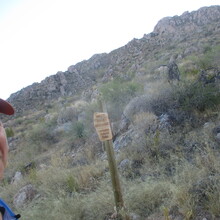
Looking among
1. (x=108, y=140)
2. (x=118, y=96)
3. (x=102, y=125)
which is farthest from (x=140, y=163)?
(x=118, y=96)

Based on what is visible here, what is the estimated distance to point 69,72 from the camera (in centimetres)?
4097

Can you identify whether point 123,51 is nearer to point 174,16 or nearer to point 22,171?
point 174,16

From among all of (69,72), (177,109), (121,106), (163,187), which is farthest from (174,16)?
(163,187)

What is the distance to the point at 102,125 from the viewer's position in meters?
4.39

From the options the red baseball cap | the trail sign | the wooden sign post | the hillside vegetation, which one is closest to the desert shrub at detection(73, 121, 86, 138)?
the hillside vegetation

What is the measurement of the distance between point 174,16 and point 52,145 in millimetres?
41106

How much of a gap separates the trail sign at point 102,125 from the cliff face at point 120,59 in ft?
88.0

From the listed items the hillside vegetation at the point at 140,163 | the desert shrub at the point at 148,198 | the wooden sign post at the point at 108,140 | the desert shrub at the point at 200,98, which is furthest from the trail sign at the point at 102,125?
the desert shrub at the point at 200,98

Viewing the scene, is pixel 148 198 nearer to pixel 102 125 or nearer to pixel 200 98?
pixel 102 125

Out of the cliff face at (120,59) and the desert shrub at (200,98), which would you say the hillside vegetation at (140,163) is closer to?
the desert shrub at (200,98)

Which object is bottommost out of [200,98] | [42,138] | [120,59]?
[42,138]

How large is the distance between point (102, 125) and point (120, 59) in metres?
34.8

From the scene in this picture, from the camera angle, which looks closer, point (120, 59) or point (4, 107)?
point (4, 107)

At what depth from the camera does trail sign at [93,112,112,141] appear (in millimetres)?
4359
